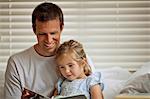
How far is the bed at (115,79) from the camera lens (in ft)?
6.32

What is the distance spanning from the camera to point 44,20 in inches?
70.7

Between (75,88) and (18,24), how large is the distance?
82cm

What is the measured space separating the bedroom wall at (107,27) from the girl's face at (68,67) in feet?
1.93

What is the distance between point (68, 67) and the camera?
1792mm

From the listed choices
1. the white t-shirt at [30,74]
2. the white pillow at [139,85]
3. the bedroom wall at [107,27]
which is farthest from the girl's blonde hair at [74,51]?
the bedroom wall at [107,27]

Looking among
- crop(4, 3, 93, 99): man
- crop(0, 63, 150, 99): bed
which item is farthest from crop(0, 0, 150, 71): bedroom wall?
crop(4, 3, 93, 99): man

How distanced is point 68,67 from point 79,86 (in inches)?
4.5

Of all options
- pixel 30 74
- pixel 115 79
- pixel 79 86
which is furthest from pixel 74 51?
pixel 115 79

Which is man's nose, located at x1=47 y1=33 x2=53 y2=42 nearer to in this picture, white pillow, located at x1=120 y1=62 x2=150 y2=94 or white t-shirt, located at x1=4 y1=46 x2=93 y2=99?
white t-shirt, located at x1=4 y1=46 x2=93 y2=99

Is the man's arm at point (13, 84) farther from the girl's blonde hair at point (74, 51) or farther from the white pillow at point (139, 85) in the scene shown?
the white pillow at point (139, 85)

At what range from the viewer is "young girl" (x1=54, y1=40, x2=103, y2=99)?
179 centimetres

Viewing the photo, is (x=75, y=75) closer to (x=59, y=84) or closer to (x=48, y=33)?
(x=59, y=84)

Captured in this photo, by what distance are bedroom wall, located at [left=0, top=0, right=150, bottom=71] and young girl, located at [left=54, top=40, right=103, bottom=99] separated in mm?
536

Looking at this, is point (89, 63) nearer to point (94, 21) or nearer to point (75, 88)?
point (75, 88)
